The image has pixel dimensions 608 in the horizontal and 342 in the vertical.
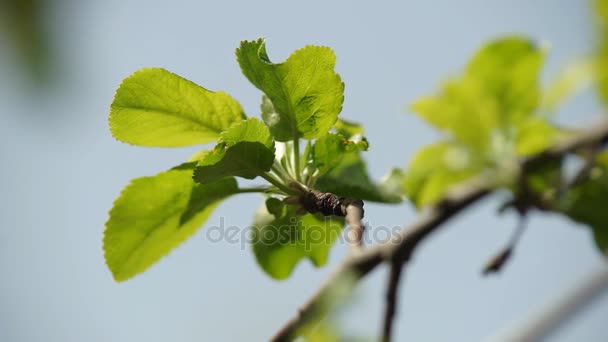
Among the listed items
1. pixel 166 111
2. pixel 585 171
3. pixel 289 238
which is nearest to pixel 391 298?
pixel 289 238

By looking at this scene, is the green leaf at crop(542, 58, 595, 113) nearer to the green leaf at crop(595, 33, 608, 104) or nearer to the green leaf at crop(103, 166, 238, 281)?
the green leaf at crop(595, 33, 608, 104)

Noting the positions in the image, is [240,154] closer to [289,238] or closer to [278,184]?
[278,184]

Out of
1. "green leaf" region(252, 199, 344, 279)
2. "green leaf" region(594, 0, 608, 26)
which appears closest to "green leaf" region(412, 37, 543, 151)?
"green leaf" region(594, 0, 608, 26)

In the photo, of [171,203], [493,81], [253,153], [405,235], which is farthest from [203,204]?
[493,81]

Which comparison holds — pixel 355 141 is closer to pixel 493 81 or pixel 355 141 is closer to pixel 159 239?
pixel 159 239

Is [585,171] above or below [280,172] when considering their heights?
below

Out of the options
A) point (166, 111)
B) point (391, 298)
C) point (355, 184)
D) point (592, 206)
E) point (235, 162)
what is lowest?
point (592, 206)
